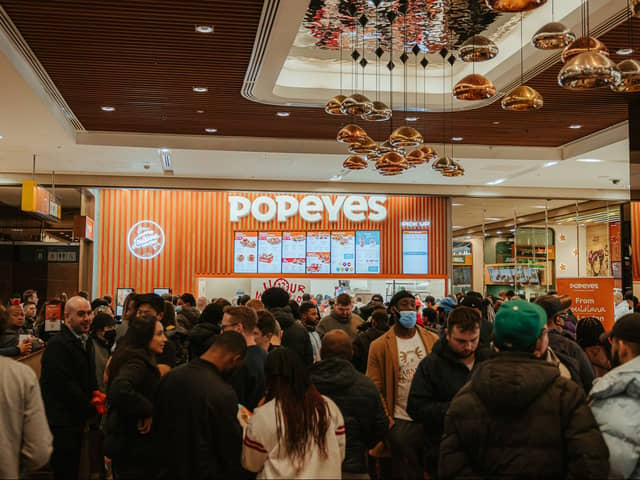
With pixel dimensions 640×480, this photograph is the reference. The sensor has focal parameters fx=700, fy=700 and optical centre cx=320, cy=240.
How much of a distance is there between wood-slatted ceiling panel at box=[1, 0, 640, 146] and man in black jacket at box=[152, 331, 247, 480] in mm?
4056

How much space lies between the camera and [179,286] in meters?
16.1

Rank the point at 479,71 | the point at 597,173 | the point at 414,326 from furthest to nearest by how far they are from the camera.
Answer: the point at 597,173 → the point at 479,71 → the point at 414,326

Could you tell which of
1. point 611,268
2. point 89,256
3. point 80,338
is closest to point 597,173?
point 611,268

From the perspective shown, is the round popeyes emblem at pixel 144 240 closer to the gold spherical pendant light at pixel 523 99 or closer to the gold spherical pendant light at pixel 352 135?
the gold spherical pendant light at pixel 352 135

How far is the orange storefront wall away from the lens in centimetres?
1599

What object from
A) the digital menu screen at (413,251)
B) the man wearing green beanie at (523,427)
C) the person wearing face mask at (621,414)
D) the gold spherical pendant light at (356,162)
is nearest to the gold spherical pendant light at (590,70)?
the person wearing face mask at (621,414)

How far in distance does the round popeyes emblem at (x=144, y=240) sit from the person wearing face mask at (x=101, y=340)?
1094 cm

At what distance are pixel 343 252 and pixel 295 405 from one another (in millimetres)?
13605

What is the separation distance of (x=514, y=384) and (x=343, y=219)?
14.2m

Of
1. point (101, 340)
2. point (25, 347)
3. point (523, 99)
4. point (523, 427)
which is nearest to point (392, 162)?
point (523, 99)

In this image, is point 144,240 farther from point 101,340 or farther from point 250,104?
point 101,340

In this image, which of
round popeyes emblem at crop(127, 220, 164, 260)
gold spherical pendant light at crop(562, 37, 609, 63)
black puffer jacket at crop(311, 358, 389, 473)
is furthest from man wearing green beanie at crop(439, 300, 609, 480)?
round popeyes emblem at crop(127, 220, 164, 260)

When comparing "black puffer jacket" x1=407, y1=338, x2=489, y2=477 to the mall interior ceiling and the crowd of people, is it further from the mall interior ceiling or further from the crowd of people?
the mall interior ceiling

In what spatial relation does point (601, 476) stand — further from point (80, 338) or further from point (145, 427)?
point (80, 338)
